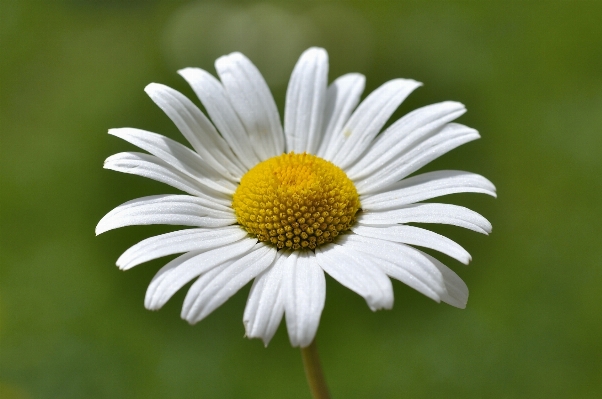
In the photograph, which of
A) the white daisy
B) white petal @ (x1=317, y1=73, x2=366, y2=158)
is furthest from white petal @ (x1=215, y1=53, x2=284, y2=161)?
white petal @ (x1=317, y1=73, x2=366, y2=158)

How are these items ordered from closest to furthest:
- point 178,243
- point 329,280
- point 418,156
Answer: point 178,243
point 418,156
point 329,280

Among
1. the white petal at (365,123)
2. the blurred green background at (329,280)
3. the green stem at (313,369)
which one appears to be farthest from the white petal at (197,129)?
the blurred green background at (329,280)

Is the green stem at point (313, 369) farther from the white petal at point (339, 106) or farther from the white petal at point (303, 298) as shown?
the white petal at point (339, 106)

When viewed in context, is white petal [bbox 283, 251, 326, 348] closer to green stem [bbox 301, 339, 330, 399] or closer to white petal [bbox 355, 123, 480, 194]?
green stem [bbox 301, 339, 330, 399]

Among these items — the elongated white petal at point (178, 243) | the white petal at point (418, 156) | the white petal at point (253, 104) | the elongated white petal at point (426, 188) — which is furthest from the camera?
the white petal at point (253, 104)

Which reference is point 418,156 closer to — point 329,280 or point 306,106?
point 306,106

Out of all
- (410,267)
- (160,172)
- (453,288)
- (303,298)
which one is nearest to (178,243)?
(160,172)

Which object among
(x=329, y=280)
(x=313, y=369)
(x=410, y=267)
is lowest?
(x=329, y=280)

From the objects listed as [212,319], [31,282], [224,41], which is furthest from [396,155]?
[224,41]
